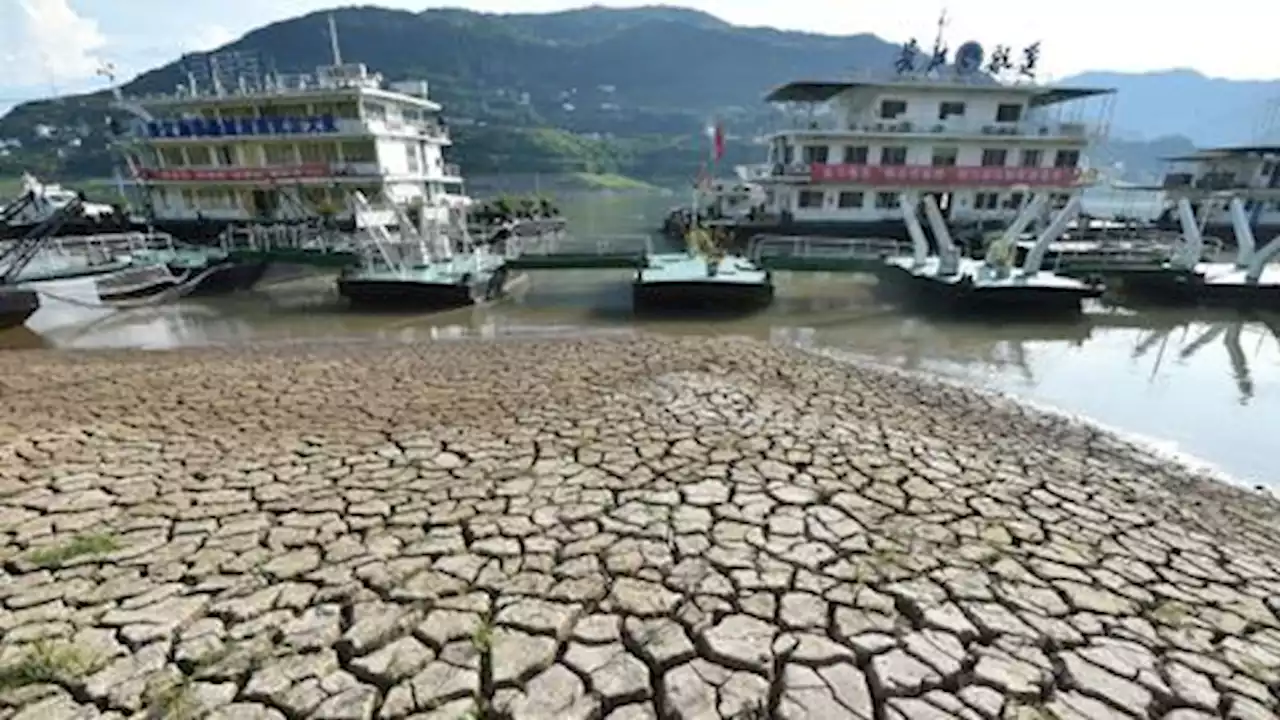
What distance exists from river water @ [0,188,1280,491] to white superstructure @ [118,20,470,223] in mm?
6636

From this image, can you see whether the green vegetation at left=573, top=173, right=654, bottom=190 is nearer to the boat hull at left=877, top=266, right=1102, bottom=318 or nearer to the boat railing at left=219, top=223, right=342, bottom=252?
the boat railing at left=219, top=223, right=342, bottom=252

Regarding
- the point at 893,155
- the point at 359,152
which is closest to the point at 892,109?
the point at 893,155

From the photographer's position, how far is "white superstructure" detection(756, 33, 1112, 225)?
96.2ft

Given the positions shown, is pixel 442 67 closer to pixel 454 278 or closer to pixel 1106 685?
pixel 454 278

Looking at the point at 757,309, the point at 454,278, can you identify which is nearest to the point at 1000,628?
the point at 757,309

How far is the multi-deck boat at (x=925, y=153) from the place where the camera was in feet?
95.6

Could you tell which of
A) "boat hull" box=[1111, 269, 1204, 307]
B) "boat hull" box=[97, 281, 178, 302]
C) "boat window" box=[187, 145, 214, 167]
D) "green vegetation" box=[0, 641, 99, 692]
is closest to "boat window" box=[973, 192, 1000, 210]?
"boat hull" box=[1111, 269, 1204, 307]

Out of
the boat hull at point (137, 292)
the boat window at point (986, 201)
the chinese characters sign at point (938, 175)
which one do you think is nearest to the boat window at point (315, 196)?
the boat hull at point (137, 292)

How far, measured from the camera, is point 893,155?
29.8 meters

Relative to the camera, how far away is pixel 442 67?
194000 mm

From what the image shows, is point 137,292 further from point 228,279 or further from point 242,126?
point 242,126

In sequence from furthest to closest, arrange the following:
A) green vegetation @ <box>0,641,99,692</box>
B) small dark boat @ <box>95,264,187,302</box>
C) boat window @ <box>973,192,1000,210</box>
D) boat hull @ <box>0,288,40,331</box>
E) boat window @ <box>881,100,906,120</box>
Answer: boat window @ <box>973,192,1000,210</box>, boat window @ <box>881,100,906,120</box>, small dark boat @ <box>95,264,187,302</box>, boat hull @ <box>0,288,40,331</box>, green vegetation @ <box>0,641,99,692</box>

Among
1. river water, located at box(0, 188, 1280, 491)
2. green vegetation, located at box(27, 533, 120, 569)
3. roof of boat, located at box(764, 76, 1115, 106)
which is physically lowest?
river water, located at box(0, 188, 1280, 491)

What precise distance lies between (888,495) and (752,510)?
1.40 metres
